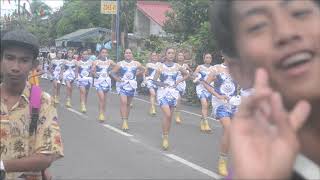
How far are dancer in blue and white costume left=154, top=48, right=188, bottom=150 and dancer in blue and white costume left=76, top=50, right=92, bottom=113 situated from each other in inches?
140

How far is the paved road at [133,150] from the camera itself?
25.9 ft

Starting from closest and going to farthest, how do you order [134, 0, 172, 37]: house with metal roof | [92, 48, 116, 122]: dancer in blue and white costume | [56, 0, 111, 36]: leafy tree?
[92, 48, 116, 122]: dancer in blue and white costume
[134, 0, 172, 37]: house with metal roof
[56, 0, 111, 36]: leafy tree

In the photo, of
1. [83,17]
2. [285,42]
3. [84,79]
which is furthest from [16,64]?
[83,17]

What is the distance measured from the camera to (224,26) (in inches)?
54.7

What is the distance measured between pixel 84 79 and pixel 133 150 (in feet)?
23.1

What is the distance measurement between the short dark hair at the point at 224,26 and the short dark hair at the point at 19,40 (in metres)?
1.69

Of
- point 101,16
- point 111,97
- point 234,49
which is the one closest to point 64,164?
point 234,49

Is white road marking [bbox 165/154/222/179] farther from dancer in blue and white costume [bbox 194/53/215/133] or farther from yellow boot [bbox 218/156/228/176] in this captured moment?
dancer in blue and white costume [bbox 194/53/215/133]

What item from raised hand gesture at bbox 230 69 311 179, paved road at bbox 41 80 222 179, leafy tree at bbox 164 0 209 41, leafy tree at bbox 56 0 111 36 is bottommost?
paved road at bbox 41 80 222 179

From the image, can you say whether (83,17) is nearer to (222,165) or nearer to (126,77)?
(126,77)

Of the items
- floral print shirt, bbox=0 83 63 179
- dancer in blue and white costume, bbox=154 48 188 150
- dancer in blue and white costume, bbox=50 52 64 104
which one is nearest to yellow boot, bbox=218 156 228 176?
dancer in blue and white costume, bbox=154 48 188 150

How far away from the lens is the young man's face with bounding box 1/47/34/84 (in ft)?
9.80

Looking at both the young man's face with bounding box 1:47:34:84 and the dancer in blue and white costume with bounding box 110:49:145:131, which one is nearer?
the young man's face with bounding box 1:47:34:84

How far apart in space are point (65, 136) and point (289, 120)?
1024 cm
